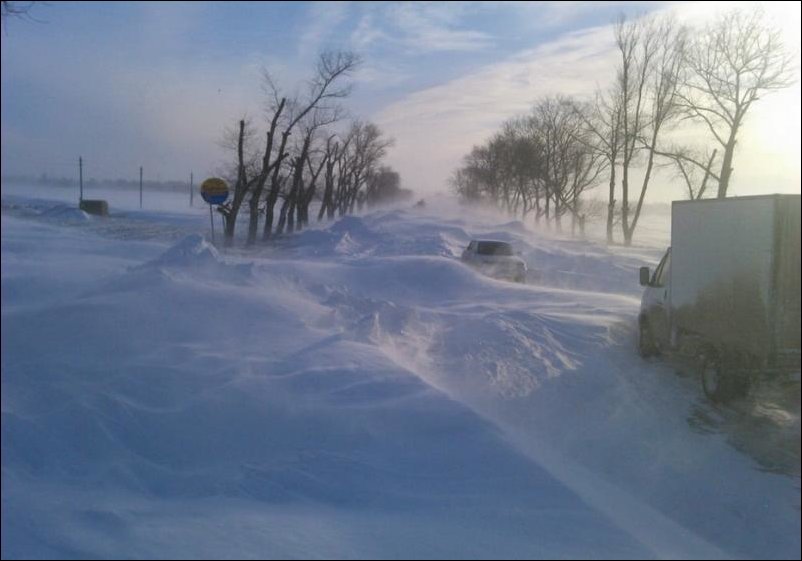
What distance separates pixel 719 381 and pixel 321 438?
14.0 ft

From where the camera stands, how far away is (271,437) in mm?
6535

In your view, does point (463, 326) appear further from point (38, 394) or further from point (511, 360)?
point (38, 394)

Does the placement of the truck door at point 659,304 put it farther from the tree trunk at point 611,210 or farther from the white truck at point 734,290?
the tree trunk at point 611,210

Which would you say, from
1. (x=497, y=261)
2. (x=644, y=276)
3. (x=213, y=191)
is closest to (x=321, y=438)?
(x=644, y=276)

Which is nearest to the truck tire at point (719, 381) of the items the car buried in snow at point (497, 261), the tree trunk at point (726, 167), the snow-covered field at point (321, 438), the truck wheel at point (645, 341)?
the snow-covered field at point (321, 438)

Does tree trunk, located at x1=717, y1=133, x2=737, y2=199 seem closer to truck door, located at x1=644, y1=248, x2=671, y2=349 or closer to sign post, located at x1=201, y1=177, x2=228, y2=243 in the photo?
sign post, located at x1=201, y1=177, x2=228, y2=243

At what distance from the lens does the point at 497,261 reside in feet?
85.3

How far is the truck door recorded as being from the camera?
1033cm

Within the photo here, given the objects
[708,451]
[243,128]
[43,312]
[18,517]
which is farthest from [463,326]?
[243,128]

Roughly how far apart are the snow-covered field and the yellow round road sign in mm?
9418

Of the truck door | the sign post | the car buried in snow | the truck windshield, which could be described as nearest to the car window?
the truck door

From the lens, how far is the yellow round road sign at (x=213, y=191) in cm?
1981

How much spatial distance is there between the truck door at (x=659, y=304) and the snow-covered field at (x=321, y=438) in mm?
437

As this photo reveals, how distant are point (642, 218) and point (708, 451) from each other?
129ft
